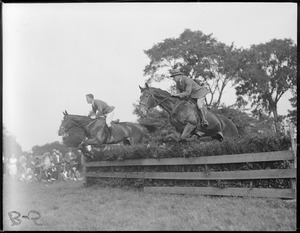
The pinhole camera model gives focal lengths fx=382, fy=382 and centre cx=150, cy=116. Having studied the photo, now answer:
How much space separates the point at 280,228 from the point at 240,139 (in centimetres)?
187

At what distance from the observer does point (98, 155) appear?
8773mm

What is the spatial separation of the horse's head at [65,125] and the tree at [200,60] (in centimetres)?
187

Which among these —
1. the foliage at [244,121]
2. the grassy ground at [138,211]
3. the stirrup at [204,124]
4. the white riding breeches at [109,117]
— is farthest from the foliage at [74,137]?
the foliage at [244,121]

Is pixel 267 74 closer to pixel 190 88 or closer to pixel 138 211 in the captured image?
pixel 190 88

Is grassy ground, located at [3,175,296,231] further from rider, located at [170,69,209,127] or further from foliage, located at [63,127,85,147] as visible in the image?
rider, located at [170,69,209,127]

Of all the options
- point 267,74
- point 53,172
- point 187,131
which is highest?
point 267,74

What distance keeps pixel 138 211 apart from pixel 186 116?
222 centimetres

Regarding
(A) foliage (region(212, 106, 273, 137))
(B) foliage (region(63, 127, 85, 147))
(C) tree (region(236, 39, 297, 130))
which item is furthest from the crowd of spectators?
(C) tree (region(236, 39, 297, 130))

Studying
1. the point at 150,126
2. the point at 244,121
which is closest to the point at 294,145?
the point at 244,121

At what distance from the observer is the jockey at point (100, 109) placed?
25.8 feet

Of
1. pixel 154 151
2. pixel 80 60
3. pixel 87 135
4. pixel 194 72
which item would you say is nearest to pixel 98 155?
pixel 87 135

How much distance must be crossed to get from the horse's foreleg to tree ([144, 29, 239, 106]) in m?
0.58

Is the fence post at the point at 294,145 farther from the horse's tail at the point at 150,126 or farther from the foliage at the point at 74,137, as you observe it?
the foliage at the point at 74,137

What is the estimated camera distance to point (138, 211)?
6629mm
